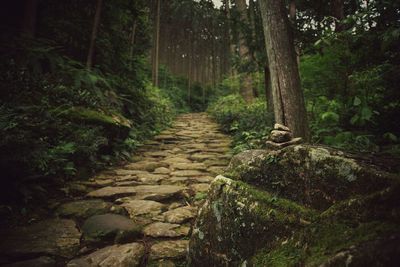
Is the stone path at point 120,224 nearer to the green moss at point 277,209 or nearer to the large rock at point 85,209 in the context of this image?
the large rock at point 85,209

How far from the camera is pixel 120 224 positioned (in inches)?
101

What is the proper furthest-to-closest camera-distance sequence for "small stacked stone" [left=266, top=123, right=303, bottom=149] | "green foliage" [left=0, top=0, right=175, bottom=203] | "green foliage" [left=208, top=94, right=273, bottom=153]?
"green foliage" [left=208, top=94, right=273, bottom=153] < "green foliage" [left=0, top=0, right=175, bottom=203] < "small stacked stone" [left=266, top=123, right=303, bottom=149]

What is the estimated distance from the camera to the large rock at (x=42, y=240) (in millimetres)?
2086

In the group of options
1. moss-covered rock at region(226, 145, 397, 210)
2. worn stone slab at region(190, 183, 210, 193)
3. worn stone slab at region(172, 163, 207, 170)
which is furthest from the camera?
worn stone slab at region(172, 163, 207, 170)

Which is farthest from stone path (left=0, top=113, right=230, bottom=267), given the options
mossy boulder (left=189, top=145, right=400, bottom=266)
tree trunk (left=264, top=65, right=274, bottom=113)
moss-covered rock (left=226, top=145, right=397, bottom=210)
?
tree trunk (left=264, top=65, right=274, bottom=113)

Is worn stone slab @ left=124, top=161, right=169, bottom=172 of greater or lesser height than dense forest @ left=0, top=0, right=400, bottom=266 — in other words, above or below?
below

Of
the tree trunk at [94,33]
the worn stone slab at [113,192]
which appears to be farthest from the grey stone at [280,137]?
the tree trunk at [94,33]

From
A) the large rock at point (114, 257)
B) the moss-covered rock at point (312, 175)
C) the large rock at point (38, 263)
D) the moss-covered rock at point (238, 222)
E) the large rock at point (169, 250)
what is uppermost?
the moss-covered rock at point (312, 175)

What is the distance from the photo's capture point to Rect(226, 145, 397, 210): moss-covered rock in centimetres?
145

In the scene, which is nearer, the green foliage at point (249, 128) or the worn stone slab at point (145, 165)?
the worn stone slab at point (145, 165)

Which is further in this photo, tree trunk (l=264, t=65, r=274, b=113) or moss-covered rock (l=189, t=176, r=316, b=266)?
tree trunk (l=264, t=65, r=274, b=113)

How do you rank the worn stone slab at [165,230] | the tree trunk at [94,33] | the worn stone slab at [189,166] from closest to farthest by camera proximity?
the worn stone slab at [165,230]
the worn stone slab at [189,166]
the tree trunk at [94,33]

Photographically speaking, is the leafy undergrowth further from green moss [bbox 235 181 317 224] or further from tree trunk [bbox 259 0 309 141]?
tree trunk [bbox 259 0 309 141]

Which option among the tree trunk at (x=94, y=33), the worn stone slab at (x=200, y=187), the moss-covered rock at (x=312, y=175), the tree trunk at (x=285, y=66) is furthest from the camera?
the tree trunk at (x=94, y=33)
